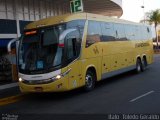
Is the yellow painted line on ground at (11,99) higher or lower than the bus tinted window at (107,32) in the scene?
lower

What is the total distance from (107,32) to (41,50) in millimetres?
4668

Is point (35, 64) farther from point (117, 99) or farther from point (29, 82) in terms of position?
point (117, 99)

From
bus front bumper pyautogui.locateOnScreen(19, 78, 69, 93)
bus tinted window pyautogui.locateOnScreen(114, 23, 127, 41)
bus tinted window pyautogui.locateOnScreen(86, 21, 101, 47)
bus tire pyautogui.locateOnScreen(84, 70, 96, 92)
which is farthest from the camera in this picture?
bus tinted window pyautogui.locateOnScreen(114, 23, 127, 41)

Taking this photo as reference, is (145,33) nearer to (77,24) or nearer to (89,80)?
(89,80)

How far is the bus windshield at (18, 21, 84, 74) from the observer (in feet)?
41.4

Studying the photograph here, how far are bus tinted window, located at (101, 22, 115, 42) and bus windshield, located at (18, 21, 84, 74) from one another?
289cm

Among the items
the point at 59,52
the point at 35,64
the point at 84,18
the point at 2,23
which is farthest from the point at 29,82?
the point at 2,23

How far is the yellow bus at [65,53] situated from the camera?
1259 cm

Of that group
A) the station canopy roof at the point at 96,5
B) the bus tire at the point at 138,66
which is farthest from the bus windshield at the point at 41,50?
the station canopy roof at the point at 96,5

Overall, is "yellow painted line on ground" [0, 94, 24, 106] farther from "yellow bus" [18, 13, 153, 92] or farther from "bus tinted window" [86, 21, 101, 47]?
"bus tinted window" [86, 21, 101, 47]

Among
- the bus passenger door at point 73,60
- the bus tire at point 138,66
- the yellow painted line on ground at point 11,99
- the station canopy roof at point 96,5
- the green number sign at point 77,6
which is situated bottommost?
the yellow painted line on ground at point 11,99

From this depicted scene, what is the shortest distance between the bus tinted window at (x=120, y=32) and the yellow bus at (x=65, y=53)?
41.6 inches

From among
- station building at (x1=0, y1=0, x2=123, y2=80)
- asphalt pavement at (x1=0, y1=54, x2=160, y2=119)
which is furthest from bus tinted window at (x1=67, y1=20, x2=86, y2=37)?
station building at (x1=0, y1=0, x2=123, y2=80)

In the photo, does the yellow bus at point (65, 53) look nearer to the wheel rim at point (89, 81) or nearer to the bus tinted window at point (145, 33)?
the wheel rim at point (89, 81)
